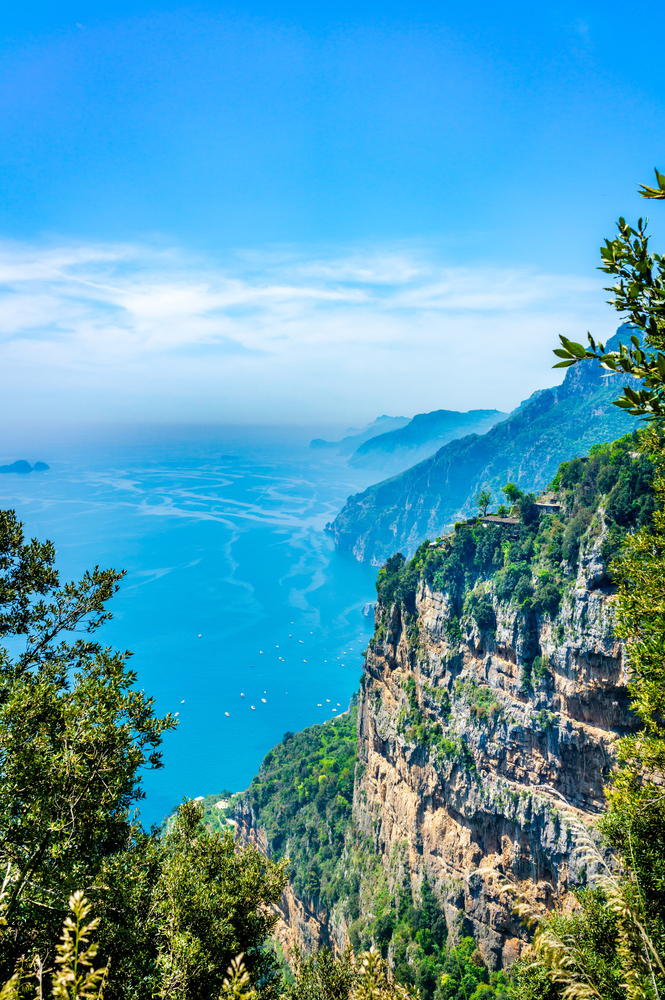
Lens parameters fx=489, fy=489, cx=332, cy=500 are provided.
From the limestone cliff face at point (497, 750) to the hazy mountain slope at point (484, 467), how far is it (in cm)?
9882

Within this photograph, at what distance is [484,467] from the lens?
159000 millimetres

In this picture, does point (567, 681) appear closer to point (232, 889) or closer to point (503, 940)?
point (503, 940)

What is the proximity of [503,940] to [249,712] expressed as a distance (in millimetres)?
55162

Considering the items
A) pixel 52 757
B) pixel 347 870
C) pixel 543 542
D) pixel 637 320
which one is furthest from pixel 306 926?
pixel 637 320

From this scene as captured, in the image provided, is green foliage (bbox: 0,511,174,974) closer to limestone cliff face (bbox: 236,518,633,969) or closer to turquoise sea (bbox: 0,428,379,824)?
limestone cliff face (bbox: 236,518,633,969)

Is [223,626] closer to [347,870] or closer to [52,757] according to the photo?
[347,870]

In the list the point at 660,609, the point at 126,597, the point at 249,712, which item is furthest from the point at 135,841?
the point at 126,597

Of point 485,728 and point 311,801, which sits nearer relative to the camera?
point 485,728

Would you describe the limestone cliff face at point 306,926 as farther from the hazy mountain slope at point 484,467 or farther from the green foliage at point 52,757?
the hazy mountain slope at point 484,467

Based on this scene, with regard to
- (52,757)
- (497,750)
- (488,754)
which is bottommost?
(488,754)

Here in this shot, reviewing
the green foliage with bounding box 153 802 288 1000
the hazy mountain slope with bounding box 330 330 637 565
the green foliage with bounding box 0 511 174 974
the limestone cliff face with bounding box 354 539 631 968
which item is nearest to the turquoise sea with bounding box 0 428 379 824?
the hazy mountain slope with bounding box 330 330 637 565

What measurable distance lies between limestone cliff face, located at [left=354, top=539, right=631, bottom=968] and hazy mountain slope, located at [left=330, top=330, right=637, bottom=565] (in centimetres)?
9882

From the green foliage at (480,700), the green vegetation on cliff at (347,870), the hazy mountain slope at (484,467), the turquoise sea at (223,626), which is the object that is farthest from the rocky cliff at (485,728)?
the hazy mountain slope at (484,467)

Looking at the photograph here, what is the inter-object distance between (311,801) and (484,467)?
127883mm
